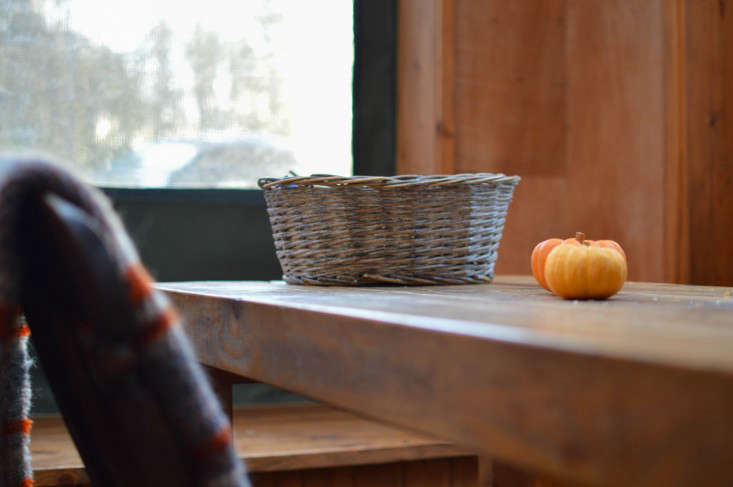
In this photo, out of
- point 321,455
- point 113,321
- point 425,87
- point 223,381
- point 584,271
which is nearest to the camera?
point 113,321

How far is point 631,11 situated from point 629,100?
0.25 metres

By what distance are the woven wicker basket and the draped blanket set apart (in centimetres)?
74

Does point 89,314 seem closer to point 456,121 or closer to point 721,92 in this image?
point 456,121

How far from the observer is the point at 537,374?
1.39 feet

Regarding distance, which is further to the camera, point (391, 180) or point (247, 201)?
point (247, 201)

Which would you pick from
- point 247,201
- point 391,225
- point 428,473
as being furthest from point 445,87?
point 391,225

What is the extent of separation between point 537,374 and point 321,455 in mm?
1274

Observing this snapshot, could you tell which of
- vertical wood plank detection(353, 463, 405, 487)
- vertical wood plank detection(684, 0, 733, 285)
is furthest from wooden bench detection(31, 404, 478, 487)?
vertical wood plank detection(684, 0, 733, 285)

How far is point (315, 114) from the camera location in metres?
2.36

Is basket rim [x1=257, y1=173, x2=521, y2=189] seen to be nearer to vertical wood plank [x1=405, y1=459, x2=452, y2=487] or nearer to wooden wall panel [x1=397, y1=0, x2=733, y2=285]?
vertical wood plank [x1=405, y1=459, x2=452, y2=487]

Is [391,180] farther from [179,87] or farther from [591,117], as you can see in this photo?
[591,117]

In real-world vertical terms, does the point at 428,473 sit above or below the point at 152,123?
below

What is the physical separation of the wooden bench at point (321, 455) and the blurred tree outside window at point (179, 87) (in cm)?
72

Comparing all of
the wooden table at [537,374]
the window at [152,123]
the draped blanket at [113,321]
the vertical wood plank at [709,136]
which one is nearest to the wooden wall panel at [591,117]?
the vertical wood plank at [709,136]
